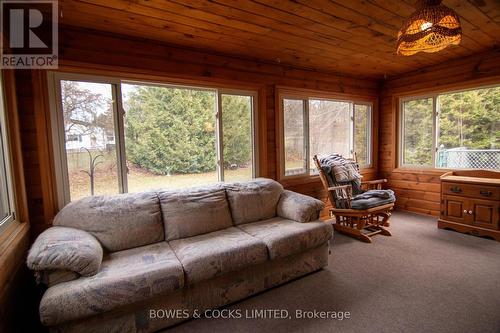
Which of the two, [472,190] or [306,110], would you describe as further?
[306,110]

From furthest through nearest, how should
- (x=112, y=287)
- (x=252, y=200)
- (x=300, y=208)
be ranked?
(x=252, y=200)
(x=300, y=208)
(x=112, y=287)

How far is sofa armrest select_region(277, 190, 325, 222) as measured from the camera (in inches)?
102

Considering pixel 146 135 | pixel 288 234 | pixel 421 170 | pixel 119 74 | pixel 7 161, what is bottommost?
pixel 288 234

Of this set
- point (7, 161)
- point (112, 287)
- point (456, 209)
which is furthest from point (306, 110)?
point (7, 161)

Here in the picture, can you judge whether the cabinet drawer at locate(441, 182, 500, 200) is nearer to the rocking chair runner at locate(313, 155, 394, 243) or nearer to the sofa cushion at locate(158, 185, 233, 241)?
the rocking chair runner at locate(313, 155, 394, 243)

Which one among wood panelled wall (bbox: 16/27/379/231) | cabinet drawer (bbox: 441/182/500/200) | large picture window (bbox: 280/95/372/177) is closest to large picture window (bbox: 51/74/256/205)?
wood panelled wall (bbox: 16/27/379/231)

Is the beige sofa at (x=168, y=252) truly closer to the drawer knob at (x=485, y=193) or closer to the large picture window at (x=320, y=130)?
the large picture window at (x=320, y=130)

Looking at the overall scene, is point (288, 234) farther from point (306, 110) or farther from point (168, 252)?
point (306, 110)

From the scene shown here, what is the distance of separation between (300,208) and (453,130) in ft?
10.0

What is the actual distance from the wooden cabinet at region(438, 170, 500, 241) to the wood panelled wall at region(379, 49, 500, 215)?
588mm

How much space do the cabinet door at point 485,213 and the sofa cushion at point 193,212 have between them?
10.3ft

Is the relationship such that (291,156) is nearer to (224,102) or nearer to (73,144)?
(224,102)

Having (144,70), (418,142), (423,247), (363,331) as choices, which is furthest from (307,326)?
(418,142)

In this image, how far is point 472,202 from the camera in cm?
323
